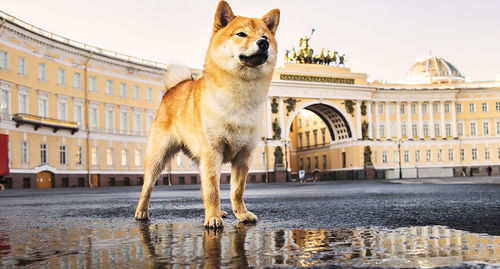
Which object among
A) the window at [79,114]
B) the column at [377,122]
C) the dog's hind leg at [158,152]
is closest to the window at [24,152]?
the window at [79,114]

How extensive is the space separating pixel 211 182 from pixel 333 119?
56689 mm

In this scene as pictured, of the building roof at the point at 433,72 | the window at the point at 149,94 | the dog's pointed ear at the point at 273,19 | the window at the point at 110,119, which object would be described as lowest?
the dog's pointed ear at the point at 273,19

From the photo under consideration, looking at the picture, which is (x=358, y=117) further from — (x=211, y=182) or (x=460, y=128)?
(x=211, y=182)

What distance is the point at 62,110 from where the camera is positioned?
38406mm

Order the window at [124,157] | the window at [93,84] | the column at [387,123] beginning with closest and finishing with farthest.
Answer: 1. the window at [93,84]
2. the window at [124,157]
3. the column at [387,123]

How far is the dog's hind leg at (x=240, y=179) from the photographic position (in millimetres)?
4348

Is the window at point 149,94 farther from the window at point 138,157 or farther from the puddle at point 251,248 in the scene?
the puddle at point 251,248

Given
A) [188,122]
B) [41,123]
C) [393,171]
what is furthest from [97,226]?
[393,171]

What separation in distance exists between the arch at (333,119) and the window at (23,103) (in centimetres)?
2676

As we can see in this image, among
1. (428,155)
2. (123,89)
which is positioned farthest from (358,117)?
(123,89)

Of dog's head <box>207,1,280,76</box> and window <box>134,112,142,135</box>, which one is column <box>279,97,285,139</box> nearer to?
window <box>134,112,142,135</box>

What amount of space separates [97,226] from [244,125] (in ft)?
5.16

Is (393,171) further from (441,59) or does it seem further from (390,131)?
(441,59)

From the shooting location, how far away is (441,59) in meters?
72.0
